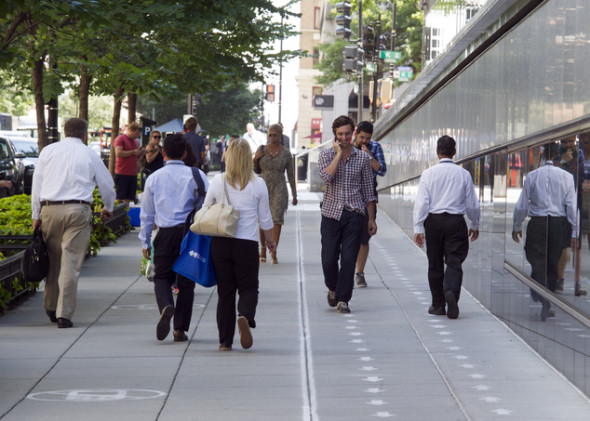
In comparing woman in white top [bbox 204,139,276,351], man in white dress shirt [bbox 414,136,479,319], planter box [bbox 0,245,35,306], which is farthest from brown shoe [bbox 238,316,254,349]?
planter box [bbox 0,245,35,306]

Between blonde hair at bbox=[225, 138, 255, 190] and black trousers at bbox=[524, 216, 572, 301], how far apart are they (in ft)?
6.92

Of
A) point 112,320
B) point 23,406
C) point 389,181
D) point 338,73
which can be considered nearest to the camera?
point 23,406

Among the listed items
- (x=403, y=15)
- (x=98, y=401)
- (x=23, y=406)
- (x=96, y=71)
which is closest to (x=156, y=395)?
(x=98, y=401)

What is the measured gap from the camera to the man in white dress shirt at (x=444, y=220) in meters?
9.60

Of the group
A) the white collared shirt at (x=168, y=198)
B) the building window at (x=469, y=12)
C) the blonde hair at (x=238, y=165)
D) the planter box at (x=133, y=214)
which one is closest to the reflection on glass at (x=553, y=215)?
the blonde hair at (x=238, y=165)

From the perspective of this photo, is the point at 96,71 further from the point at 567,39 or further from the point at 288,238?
the point at 567,39

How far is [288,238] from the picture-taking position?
59.8 feet

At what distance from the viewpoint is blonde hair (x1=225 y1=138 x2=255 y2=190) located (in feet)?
25.3

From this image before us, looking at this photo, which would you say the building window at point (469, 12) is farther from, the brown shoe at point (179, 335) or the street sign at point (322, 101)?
the street sign at point (322, 101)

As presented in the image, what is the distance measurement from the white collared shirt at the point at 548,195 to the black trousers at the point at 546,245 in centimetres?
6

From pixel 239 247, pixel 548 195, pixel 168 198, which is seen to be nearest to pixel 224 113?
pixel 168 198

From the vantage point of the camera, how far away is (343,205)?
385 inches

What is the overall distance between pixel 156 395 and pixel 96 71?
11974 millimetres

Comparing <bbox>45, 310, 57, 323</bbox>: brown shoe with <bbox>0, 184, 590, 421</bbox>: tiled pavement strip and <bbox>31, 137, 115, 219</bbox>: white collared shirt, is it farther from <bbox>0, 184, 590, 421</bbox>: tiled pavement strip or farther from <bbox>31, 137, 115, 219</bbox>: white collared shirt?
<bbox>31, 137, 115, 219</bbox>: white collared shirt
